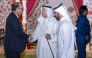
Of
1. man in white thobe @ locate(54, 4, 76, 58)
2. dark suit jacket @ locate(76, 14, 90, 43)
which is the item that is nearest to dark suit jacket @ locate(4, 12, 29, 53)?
man in white thobe @ locate(54, 4, 76, 58)

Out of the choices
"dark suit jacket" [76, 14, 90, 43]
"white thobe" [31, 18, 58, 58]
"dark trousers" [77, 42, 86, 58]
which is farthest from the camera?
"dark trousers" [77, 42, 86, 58]

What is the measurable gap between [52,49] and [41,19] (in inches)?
30.2

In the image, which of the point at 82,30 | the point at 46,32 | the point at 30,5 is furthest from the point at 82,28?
the point at 30,5

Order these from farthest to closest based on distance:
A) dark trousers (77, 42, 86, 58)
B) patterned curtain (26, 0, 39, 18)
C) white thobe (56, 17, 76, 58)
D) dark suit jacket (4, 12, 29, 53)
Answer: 1. patterned curtain (26, 0, 39, 18)
2. dark trousers (77, 42, 86, 58)
3. dark suit jacket (4, 12, 29, 53)
4. white thobe (56, 17, 76, 58)

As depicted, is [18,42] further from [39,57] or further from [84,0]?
[84,0]

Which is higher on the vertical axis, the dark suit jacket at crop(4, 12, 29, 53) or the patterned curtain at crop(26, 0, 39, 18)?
the patterned curtain at crop(26, 0, 39, 18)

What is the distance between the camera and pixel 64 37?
17.9ft

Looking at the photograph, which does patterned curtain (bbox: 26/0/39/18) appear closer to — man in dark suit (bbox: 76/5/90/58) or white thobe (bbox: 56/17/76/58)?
man in dark suit (bbox: 76/5/90/58)

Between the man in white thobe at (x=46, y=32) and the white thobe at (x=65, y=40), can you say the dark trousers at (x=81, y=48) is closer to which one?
the man in white thobe at (x=46, y=32)

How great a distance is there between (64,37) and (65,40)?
0.06 m

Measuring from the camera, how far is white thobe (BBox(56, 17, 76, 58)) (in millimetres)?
5465

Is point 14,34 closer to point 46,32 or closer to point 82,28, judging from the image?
point 46,32

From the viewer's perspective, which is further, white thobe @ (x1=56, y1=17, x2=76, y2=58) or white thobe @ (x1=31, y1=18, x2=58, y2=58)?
white thobe @ (x1=31, y1=18, x2=58, y2=58)

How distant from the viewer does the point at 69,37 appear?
18.0ft
